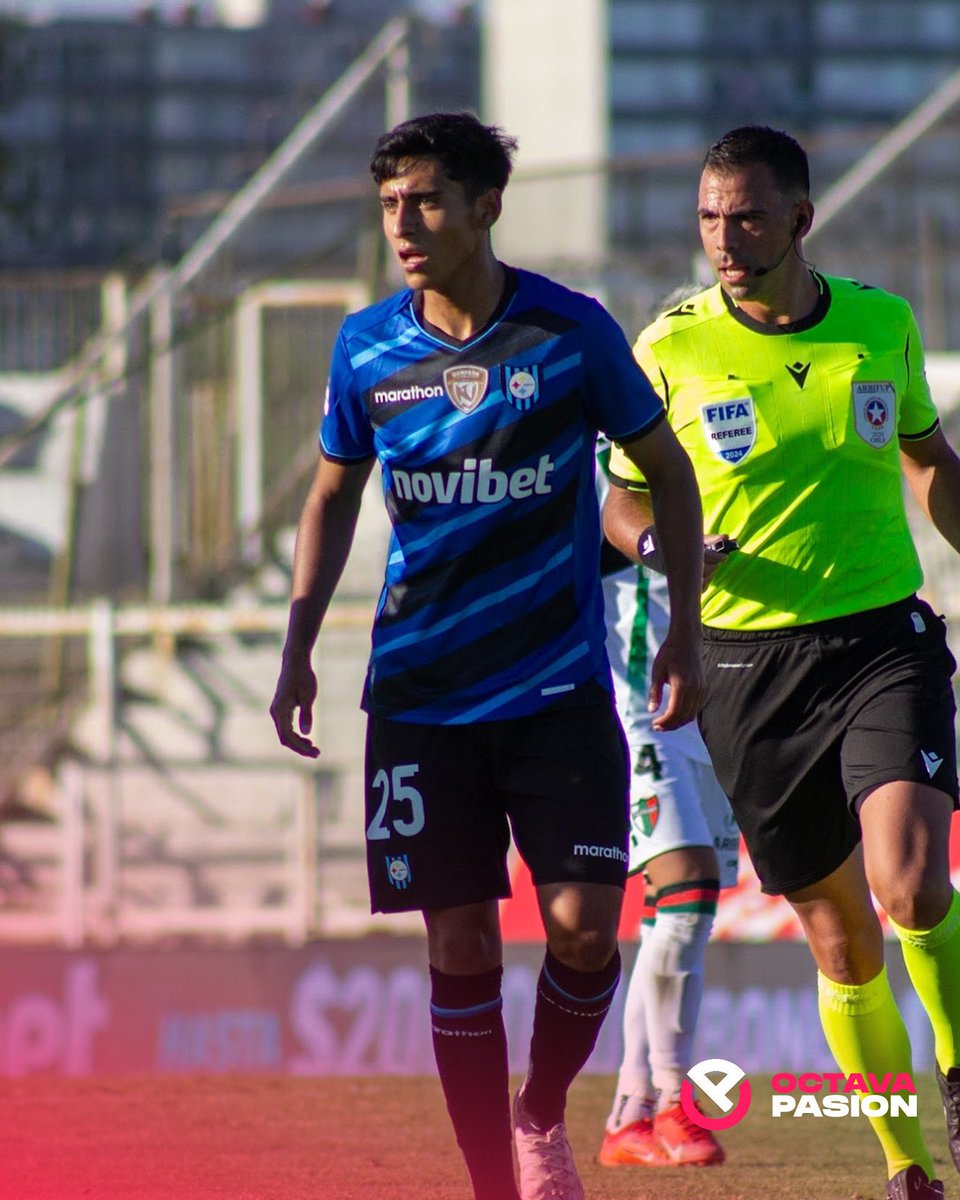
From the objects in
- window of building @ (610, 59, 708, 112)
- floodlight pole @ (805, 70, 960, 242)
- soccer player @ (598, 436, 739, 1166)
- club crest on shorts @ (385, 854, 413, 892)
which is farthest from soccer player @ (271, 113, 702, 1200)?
window of building @ (610, 59, 708, 112)

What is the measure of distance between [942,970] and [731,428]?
130 centimetres

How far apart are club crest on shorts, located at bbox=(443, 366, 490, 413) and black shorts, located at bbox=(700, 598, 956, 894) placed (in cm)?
95

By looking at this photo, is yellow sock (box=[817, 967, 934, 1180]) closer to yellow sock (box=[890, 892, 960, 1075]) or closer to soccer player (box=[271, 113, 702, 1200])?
yellow sock (box=[890, 892, 960, 1075])

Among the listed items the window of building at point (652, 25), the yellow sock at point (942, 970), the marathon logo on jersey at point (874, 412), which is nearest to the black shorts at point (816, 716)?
the yellow sock at point (942, 970)

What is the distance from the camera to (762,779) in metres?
5.29

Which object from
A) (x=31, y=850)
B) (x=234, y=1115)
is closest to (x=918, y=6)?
(x=31, y=850)

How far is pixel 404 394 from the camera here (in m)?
4.88

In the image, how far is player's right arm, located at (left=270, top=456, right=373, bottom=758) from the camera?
16.5 feet

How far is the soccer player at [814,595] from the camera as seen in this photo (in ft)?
16.9

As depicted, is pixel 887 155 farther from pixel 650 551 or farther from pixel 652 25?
Result: pixel 652 25

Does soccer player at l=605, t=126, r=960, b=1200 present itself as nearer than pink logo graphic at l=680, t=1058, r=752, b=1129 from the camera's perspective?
Yes

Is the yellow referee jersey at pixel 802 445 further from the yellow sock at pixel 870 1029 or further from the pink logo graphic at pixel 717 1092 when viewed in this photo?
the pink logo graphic at pixel 717 1092

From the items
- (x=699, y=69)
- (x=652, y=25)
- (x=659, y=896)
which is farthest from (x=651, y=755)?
(x=699, y=69)

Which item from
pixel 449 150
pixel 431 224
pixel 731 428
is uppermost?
pixel 449 150
